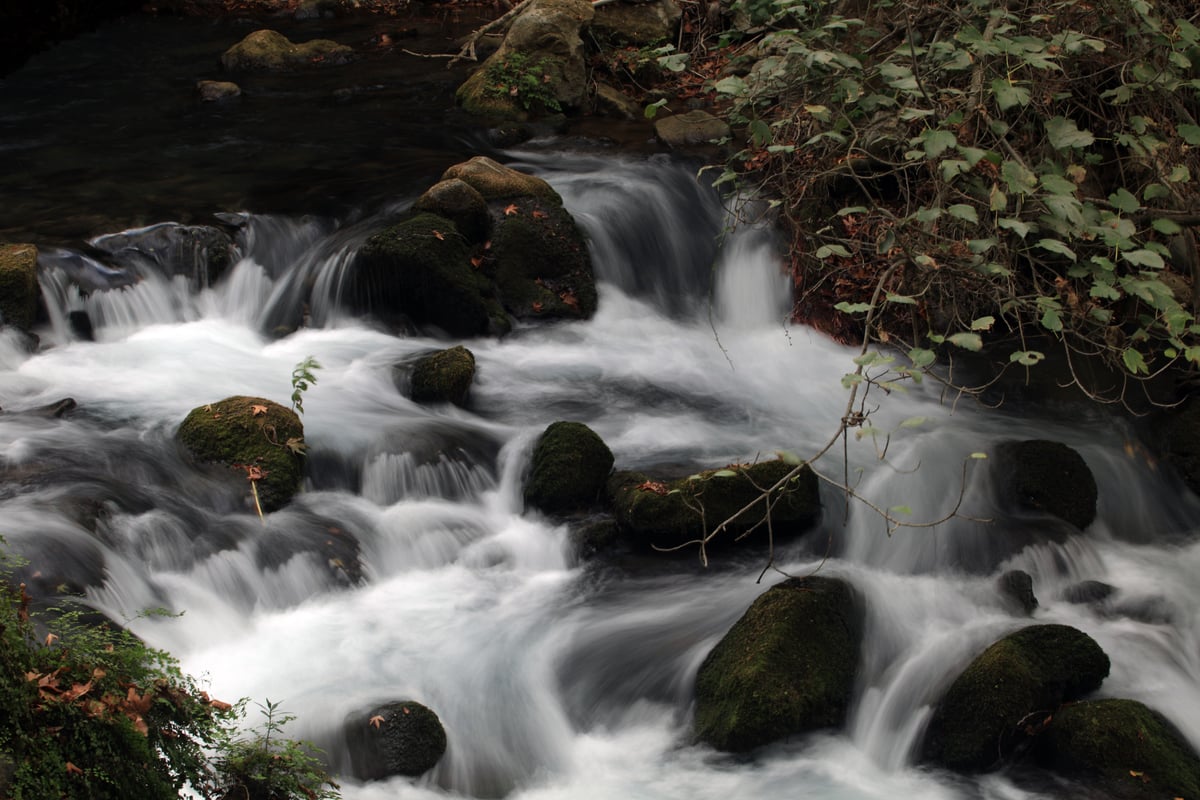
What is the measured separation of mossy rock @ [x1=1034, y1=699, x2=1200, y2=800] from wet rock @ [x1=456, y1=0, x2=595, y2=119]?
9.00 m

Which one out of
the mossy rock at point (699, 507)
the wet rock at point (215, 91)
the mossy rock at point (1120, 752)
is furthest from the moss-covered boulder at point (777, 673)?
the wet rock at point (215, 91)

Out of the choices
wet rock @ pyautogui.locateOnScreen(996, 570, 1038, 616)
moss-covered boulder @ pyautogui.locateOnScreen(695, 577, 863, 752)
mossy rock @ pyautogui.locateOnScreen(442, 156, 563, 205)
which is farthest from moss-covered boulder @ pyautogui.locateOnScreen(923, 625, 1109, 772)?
mossy rock @ pyautogui.locateOnScreen(442, 156, 563, 205)

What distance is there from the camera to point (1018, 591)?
6148 mm

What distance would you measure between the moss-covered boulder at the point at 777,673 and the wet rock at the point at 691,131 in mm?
6639

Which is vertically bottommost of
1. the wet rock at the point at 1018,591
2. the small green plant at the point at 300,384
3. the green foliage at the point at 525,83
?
the wet rock at the point at 1018,591

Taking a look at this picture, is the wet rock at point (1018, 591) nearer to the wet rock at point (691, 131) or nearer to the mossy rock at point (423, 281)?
the mossy rock at point (423, 281)

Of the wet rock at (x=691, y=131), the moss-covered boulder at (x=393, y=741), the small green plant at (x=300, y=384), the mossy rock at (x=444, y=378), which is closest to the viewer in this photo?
the moss-covered boulder at (x=393, y=741)

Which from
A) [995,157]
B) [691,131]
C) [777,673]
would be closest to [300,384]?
[777,673]

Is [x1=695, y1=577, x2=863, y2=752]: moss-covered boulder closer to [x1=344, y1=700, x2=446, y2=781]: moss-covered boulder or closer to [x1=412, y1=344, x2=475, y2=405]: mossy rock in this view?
[x1=344, y1=700, x2=446, y2=781]: moss-covered boulder

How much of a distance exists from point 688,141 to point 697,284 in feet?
7.46

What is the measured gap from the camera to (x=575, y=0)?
13180 mm

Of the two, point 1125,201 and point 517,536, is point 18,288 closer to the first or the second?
point 517,536

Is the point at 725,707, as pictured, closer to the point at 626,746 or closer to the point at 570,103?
the point at 626,746

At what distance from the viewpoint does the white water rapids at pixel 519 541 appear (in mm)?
5230
